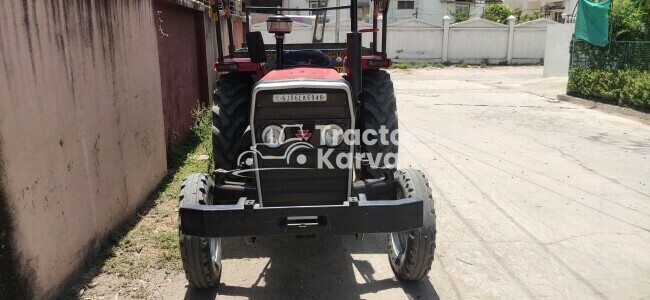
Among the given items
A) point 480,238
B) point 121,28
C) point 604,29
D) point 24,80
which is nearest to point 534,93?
point 604,29

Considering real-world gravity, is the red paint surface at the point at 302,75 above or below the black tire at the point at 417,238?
above

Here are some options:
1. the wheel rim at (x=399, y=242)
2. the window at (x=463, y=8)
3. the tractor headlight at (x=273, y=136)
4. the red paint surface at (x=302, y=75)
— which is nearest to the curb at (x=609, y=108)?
the wheel rim at (x=399, y=242)

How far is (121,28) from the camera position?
16.0 ft

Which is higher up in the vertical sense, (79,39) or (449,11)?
(449,11)

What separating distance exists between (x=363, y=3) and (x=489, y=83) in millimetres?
16618

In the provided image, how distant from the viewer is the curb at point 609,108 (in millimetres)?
10828

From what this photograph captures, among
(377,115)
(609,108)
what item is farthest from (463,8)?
(377,115)

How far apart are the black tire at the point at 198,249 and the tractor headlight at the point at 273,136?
1.92ft

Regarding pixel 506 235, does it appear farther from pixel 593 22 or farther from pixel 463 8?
pixel 463 8

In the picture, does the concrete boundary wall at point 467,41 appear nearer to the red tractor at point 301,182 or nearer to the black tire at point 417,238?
the red tractor at point 301,182

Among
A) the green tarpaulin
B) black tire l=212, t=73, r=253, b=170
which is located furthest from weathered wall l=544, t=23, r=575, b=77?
black tire l=212, t=73, r=253, b=170

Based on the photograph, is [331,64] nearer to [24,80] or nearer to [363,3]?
[24,80]

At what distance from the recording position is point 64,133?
359 centimetres

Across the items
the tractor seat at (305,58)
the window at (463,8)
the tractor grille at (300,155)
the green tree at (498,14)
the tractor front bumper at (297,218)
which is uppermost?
the window at (463,8)
